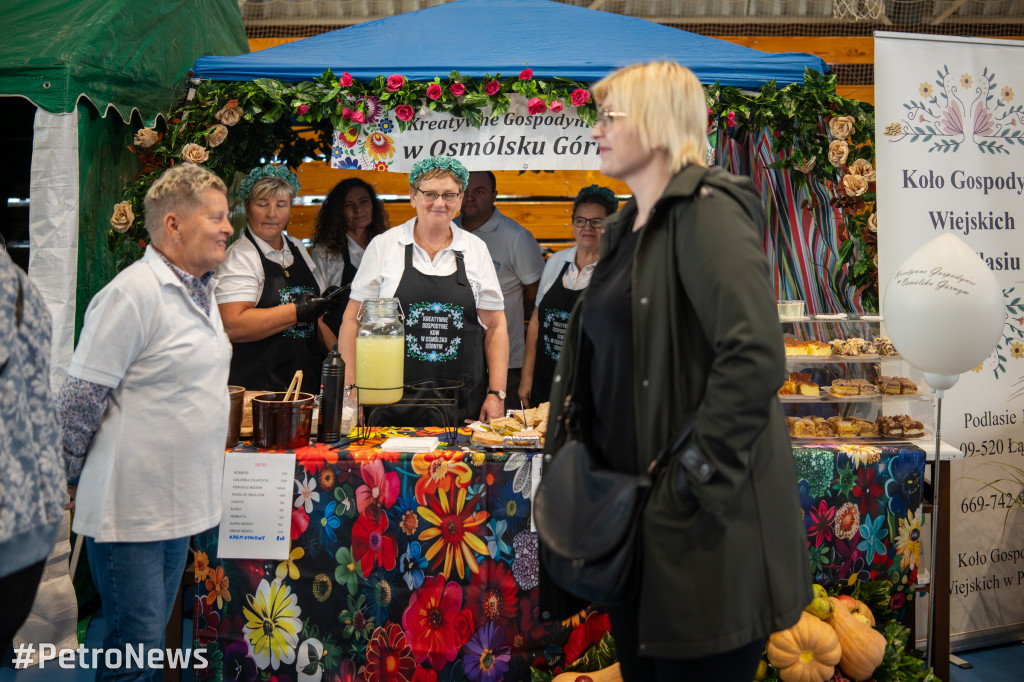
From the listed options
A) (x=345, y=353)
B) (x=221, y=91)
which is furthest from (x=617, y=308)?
(x=221, y=91)

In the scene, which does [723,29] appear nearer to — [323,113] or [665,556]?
[323,113]

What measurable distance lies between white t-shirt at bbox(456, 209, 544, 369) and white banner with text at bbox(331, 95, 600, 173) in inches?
28.8

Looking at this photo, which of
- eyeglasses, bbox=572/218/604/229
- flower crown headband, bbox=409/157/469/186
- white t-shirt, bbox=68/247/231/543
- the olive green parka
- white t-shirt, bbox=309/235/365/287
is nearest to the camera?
the olive green parka

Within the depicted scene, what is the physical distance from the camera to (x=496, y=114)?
3.74 meters

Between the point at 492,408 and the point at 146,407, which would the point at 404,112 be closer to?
the point at 492,408

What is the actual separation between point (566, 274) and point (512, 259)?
1.77 feet

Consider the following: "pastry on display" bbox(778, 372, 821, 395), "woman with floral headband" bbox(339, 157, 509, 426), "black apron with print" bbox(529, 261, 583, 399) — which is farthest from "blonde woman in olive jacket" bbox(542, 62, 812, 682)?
"black apron with print" bbox(529, 261, 583, 399)

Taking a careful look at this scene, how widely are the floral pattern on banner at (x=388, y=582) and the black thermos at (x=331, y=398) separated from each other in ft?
0.38

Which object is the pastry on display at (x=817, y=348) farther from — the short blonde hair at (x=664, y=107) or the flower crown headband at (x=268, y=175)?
the flower crown headband at (x=268, y=175)

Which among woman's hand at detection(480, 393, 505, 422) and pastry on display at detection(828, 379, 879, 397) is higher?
pastry on display at detection(828, 379, 879, 397)

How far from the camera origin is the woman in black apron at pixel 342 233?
4434 millimetres

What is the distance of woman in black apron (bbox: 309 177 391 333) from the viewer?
4434 mm

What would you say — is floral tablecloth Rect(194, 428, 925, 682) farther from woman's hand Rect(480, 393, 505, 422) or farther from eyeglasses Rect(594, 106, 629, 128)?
eyeglasses Rect(594, 106, 629, 128)

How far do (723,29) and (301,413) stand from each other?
19.6 ft
